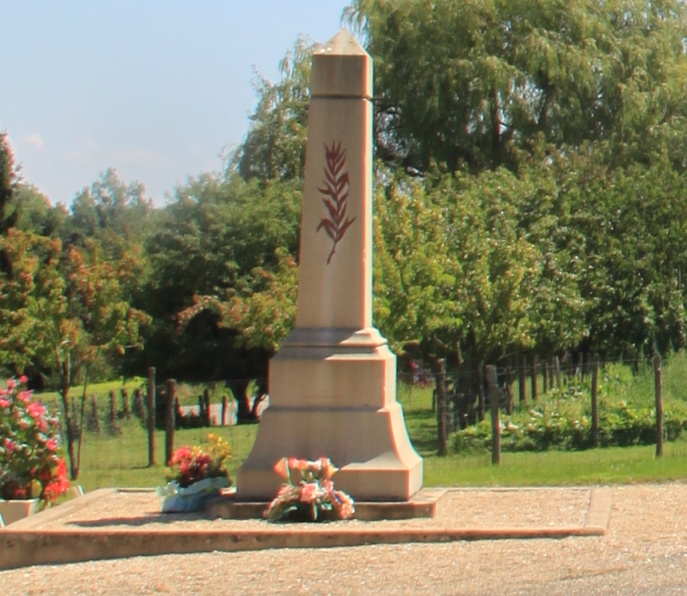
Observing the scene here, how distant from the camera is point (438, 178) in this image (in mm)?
30094

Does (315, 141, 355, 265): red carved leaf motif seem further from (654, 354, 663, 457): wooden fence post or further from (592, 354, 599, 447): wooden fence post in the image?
(592, 354, 599, 447): wooden fence post

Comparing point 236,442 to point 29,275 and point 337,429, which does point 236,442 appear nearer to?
point 29,275

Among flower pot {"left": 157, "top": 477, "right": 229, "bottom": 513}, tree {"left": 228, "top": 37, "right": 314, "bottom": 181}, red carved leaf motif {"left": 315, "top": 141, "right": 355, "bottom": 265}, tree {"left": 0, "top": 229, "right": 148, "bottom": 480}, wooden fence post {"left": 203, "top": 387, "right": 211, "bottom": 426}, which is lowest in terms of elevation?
wooden fence post {"left": 203, "top": 387, "right": 211, "bottom": 426}

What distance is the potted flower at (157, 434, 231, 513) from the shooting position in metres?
10.9

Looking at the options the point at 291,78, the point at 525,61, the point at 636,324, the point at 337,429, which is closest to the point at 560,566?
the point at 337,429

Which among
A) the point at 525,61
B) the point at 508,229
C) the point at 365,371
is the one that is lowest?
the point at 365,371

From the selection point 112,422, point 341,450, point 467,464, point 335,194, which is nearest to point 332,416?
point 341,450

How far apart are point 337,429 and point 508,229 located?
15.3 m

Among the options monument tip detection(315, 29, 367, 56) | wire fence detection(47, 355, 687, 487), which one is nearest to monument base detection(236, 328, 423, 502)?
monument tip detection(315, 29, 367, 56)

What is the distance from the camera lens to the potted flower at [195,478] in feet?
35.9

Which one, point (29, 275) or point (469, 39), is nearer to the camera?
point (29, 275)

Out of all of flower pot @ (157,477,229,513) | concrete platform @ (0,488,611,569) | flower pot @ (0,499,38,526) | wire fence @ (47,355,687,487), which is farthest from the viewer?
wire fence @ (47,355,687,487)

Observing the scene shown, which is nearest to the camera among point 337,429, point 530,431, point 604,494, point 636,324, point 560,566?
point 560,566

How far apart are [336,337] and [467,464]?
657 centimetres
